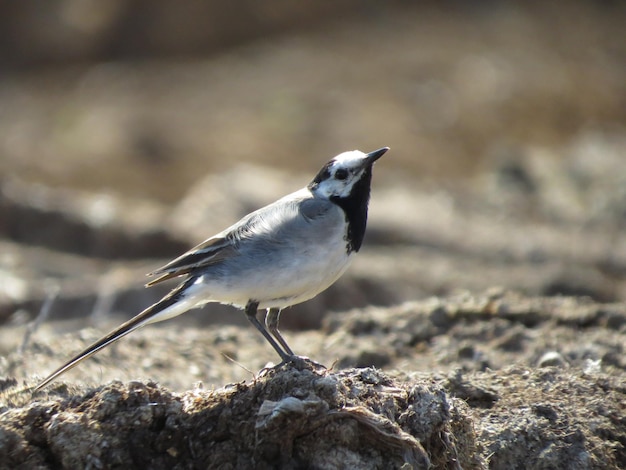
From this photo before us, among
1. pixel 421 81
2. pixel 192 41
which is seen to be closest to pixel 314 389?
pixel 421 81

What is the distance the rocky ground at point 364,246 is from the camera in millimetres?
4957

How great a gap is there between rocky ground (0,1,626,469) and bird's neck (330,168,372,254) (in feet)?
2.58

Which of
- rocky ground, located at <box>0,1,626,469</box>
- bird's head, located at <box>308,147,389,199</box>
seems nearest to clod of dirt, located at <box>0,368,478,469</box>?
rocky ground, located at <box>0,1,626,469</box>

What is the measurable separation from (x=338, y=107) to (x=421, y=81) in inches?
93.0

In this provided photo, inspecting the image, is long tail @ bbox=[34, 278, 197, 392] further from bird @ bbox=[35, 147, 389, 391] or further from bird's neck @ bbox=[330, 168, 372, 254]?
bird's neck @ bbox=[330, 168, 372, 254]

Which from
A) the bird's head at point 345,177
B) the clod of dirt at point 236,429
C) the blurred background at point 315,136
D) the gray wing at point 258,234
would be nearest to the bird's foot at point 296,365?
the clod of dirt at point 236,429

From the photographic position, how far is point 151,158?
802 inches

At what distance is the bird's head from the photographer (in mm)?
6281

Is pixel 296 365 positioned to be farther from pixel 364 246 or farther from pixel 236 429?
pixel 364 246

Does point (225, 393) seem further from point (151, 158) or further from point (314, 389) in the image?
point (151, 158)

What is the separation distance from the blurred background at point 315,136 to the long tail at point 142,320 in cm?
455

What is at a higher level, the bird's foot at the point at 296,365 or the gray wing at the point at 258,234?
the gray wing at the point at 258,234

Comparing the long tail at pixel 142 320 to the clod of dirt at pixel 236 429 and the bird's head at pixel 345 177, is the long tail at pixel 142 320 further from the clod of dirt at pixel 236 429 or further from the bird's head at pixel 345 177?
the bird's head at pixel 345 177

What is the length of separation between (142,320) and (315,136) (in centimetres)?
1555
